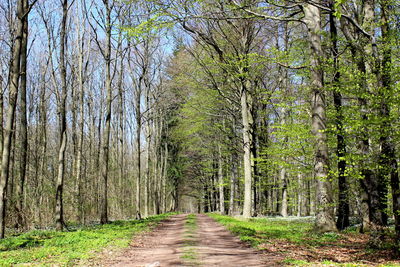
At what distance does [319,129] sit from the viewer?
40.0 ft

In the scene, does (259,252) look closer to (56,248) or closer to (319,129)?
(56,248)

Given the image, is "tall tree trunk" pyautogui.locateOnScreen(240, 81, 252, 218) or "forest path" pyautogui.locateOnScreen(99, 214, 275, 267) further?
"tall tree trunk" pyautogui.locateOnScreen(240, 81, 252, 218)

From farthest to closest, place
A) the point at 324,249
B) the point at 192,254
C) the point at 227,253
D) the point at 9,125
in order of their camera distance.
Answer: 1. the point at 9,125
2. the point at 324,249
3. the point at 227,253
4. the point at 192,254

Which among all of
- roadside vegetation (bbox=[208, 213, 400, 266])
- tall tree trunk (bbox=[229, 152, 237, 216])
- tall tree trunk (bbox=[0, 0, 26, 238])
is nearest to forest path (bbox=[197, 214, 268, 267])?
roadside vegetation (bbox=[208, 213, 400, 266])

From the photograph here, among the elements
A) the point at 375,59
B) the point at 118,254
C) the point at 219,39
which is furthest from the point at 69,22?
the point at 375,59

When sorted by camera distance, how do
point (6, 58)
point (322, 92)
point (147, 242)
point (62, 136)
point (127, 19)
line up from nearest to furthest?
point (147, 242) → point (322, 92) → point (62, 136) → point (127, 19) → point (6, 58)

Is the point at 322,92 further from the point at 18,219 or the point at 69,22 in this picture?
the point at 69,22

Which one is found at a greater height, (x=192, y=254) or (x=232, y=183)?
(x=232, y=183)

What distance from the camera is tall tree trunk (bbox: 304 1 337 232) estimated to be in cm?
1167

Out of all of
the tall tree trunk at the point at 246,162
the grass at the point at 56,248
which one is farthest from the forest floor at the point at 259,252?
the tall tree trunk at the point at 246,162

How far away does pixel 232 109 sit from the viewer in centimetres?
2306

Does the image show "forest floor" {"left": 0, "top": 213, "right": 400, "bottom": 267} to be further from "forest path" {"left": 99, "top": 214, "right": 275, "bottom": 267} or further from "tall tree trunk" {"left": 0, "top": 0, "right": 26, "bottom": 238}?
"tall tree trunk" {"left": 0, "top": 0, "right": 26, "bottom": 238}

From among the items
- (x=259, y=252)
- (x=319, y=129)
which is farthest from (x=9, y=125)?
(x=319, y=129)

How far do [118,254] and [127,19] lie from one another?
16.6m
